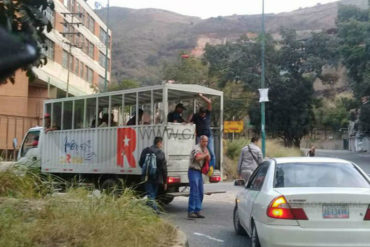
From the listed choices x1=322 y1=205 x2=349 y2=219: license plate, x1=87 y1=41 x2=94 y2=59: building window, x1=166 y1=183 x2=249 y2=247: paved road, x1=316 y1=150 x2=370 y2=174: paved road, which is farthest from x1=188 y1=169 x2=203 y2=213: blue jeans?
x1=87 y1=41 x2=94 y2=59: building window

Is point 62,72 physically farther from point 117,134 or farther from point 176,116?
point 176,116

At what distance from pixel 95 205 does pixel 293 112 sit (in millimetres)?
37555

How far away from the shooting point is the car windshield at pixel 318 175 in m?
6.36

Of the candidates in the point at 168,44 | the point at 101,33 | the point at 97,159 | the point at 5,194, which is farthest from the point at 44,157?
the point at 168,44

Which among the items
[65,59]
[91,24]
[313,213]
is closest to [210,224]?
[313,213]

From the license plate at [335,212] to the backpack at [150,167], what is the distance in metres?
4.69

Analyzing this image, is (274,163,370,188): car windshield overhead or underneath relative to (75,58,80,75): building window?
underneath

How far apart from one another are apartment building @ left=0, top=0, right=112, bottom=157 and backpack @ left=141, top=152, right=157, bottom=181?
58.8ft

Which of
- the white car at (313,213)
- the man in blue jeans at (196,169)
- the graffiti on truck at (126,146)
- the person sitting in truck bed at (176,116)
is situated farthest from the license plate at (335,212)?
the graffiti on truck at (126,146)

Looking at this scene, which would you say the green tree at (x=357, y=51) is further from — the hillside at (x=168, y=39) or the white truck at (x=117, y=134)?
the hillside at (x=168, y=39)

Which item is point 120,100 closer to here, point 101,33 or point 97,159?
point 97,159

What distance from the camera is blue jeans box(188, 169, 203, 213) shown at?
997cm

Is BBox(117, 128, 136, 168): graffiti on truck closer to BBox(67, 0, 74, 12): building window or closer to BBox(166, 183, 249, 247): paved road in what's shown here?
BBox(166, 183, 249, 247): paved road

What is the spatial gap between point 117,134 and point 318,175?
21.3 ft
